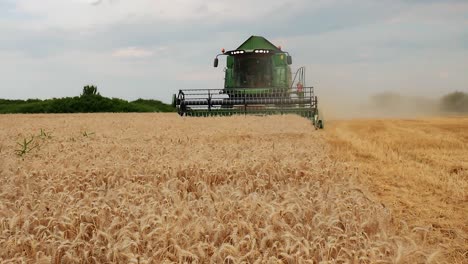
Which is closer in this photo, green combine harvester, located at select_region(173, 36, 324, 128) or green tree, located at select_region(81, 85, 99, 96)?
green combine harvester, located at select_region(173, 36, 324, 128)

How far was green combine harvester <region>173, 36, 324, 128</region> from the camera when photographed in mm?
24106

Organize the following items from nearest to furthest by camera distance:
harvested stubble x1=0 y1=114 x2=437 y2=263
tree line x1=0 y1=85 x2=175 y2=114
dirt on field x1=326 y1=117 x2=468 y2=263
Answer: harvested stubble x1=0 y1=114 x2=437 y2=263 < dirt on field x1=326 y1=117 x2=468 y2=263 < tree line x1=0 y1=85 x2=175 y2=114

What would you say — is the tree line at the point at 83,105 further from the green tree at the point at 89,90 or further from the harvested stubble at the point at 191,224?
the harvested stubble at the point at 191,224

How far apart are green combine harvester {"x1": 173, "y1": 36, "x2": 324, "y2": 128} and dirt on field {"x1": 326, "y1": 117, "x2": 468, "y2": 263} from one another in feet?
26.1

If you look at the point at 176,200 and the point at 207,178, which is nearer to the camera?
the point at 176,200

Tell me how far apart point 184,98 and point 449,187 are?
18.1m

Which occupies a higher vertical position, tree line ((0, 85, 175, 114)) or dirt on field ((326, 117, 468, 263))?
tree line ((0, 85, 175, 114))

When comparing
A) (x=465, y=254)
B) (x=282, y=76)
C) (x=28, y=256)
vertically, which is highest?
(x=282, y=76)

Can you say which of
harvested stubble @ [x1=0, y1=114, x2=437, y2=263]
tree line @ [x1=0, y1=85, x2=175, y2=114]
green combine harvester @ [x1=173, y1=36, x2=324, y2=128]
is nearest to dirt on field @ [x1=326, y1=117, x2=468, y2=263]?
harvested stubble @ [x1=0, y1=114, x2=437, y2=263]

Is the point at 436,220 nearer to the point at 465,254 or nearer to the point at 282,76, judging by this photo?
the point at 465,254

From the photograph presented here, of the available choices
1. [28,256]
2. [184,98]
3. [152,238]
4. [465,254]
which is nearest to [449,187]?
[465,254]

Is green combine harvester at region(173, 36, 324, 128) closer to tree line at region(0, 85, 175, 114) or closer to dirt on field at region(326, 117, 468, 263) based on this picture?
dirt on field at region(326, 117, 468, 263)

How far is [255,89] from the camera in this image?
2600 cm

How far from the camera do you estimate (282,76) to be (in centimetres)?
2666
